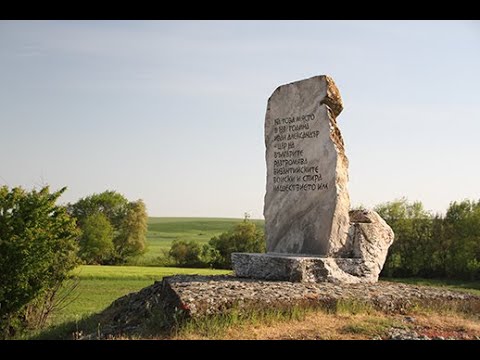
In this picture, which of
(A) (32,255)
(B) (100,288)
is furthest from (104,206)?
(A) (32,255)

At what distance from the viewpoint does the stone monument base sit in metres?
11.8

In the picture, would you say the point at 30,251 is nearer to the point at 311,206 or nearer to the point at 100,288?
the point at 311,206

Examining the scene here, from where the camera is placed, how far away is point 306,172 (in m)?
13.4

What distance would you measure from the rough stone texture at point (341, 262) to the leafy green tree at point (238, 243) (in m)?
26.7

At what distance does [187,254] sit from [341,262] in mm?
32087

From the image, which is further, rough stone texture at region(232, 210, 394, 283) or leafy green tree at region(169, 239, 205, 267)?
leafy green tree at region(169, 239, 205, 267)

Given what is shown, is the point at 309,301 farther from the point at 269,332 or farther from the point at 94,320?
the point at 94,320

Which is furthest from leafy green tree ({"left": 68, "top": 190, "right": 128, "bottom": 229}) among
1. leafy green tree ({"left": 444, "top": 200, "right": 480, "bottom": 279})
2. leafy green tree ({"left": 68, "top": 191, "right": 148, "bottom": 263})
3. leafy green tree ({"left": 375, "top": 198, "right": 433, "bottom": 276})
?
leafy green tree ({"left": 444, "top": 200, "right": 480, "bottom": 279})

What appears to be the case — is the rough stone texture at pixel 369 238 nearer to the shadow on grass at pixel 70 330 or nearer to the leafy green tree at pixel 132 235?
the shadow on grass at pixel 70 330

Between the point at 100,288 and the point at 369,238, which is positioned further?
the point at 100,288

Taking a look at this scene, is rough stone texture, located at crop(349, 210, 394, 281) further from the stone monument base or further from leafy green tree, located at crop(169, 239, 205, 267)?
leafy green tree, located at crop(169, 239, 205, 267)

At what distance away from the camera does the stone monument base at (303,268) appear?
1183 centimetres
